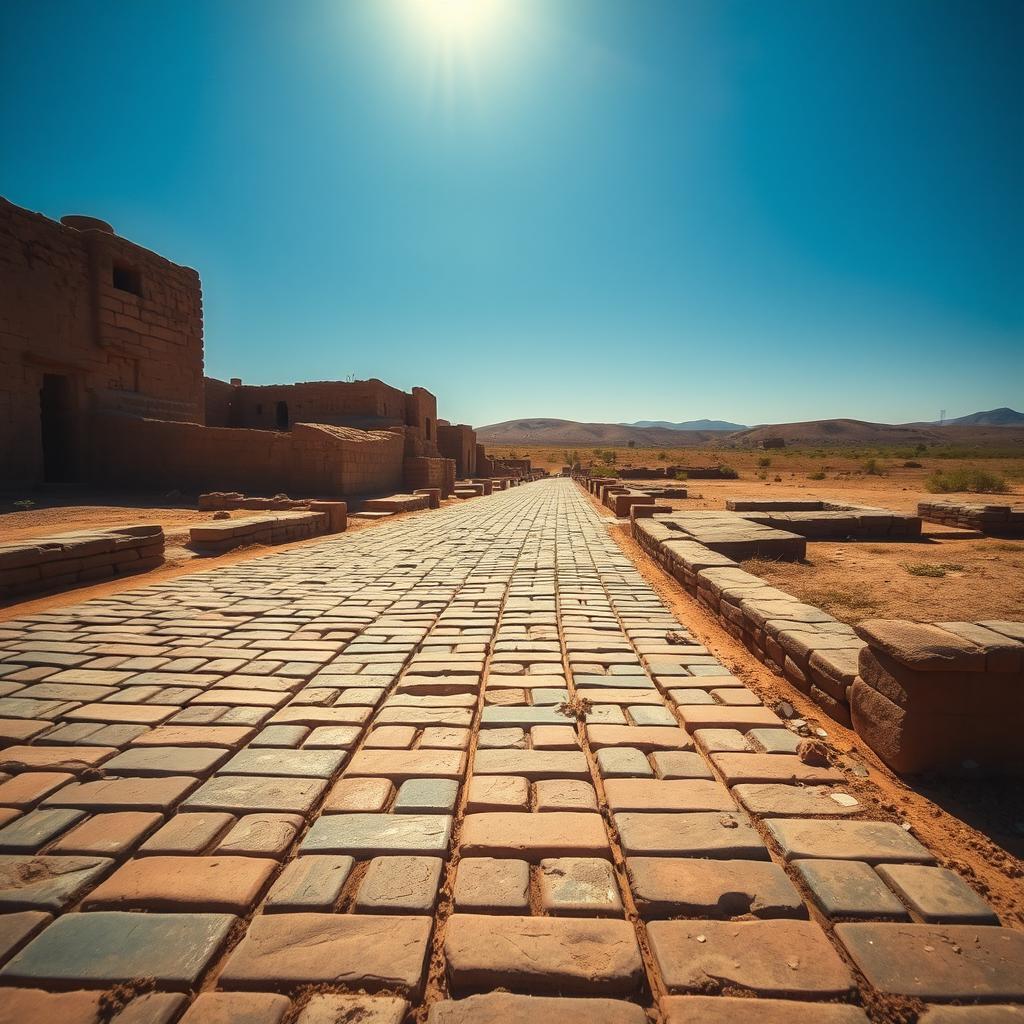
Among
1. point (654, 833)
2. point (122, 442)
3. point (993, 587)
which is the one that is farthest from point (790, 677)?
point (122, 442)

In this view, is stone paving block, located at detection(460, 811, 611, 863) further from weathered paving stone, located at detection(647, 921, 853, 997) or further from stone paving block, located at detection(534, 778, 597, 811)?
weathered paving stone, located at detection(647, 921, 853, 997)

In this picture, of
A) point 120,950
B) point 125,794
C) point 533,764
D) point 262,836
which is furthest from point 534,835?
point 125,794

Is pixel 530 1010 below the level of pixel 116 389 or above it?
below

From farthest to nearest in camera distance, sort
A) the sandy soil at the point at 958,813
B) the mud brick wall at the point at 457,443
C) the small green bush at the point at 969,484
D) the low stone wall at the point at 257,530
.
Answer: the mud brick wall at the point at 457,443
the small green bush at the point at 969,484
the low stone wall at the point at 257,530
the sandy soil at the point at 958,813

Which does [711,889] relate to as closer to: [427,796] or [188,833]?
[427,796]

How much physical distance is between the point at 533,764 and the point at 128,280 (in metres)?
18.7

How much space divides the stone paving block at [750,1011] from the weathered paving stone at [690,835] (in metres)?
0.47

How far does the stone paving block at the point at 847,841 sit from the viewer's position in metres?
1.74

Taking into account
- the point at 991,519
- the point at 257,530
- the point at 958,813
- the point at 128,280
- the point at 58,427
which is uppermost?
the point at 128,280

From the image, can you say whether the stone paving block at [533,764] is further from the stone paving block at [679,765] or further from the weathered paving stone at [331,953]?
the weathered paving stone at [331,953]

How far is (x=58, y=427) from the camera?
1421 centimetres

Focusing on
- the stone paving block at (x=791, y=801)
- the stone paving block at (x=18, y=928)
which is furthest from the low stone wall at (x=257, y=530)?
the stone paving block at (x=791, y=801)

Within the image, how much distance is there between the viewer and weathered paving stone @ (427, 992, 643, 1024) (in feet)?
3.97

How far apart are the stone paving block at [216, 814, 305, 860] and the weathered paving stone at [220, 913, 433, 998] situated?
27cm
